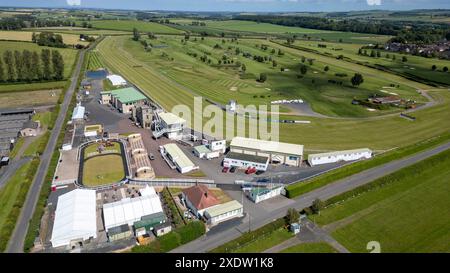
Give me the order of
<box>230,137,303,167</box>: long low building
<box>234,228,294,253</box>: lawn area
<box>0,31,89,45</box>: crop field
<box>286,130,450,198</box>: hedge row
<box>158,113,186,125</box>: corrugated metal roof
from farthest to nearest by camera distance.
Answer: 1. <box>0,31,89,45</box>: crop field
2. <box>158,113,186,125</box>: corrugated metal roof
3. <box>230,137,303,167</box>: long low building
4. <box>286,130,450,198</box>: hedge row
5. <box>234,228,294,253</box>: lawn area

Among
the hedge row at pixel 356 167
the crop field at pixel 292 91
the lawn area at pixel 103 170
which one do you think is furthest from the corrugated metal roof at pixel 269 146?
the lawn area at pixel 103 170

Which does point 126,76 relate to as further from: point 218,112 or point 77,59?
point 218,112

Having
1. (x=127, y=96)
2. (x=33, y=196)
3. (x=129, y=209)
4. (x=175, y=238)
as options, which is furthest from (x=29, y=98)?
(x=175, y=238)

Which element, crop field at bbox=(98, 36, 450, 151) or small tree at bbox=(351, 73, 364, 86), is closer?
crop field at bbox=(98, 36, 450, 151)

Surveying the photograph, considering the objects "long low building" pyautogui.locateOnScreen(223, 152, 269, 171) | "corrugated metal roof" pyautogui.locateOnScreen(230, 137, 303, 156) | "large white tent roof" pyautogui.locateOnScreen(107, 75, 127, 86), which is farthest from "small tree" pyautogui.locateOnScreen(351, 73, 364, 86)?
"large white tent roof" pyautogui.locateOnScreen(107, 75, 127, 86)

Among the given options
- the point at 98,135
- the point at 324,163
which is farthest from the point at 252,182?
the point at 98,135

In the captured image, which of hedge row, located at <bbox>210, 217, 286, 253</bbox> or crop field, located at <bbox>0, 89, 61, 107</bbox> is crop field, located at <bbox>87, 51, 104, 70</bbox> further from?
hedge row, located at <bbox>210, 217, 286, 253</bbox>
